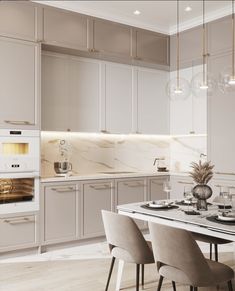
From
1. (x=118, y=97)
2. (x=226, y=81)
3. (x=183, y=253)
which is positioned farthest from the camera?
(x=118, y=97)

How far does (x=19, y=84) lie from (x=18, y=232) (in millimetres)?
1599

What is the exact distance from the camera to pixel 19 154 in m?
4.04

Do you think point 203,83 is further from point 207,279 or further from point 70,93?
point 70,93

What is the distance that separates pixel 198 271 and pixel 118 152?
3272mm

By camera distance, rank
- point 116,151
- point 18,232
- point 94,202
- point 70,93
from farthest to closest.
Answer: point 116,151, point 70,93, point 94,202, point 18,232

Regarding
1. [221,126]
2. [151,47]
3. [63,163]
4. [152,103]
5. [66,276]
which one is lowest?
[66,276]

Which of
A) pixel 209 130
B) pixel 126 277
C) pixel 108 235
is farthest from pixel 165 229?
pixel 209 130

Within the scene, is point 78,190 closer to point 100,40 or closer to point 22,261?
point 22,261

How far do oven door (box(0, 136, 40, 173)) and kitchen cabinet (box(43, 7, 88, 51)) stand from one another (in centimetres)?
116

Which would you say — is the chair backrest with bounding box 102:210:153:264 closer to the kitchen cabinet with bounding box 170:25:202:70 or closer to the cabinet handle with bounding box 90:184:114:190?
the cabinet handle with bounding box 90:184:114:190

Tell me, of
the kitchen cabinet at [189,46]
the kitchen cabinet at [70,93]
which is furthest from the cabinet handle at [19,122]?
the kitchen cabinet at [189,46]

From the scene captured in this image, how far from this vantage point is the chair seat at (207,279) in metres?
2.30

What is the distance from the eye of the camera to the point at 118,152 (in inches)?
214

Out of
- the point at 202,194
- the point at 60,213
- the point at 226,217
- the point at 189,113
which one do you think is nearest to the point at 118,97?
the point at 189,113
